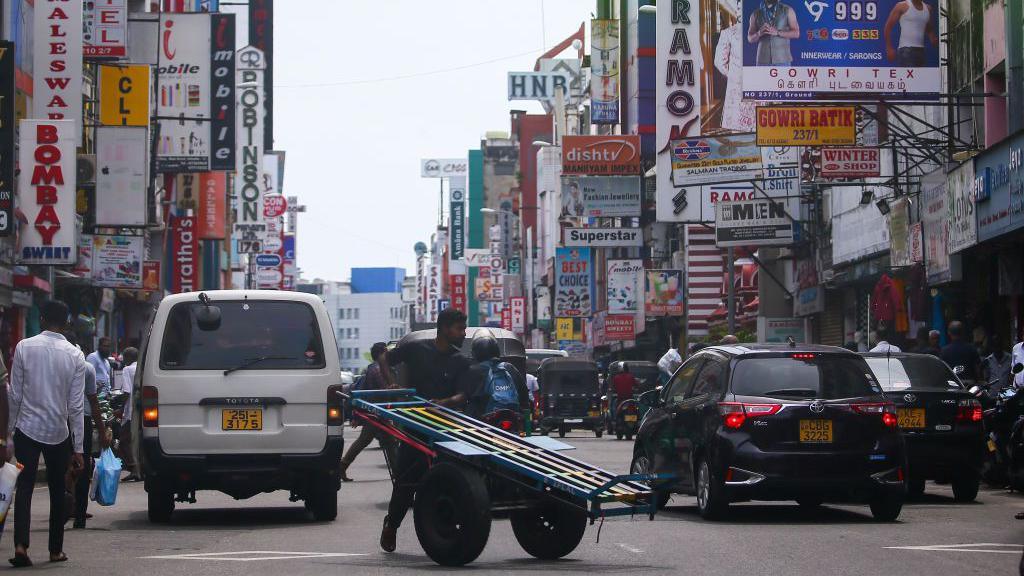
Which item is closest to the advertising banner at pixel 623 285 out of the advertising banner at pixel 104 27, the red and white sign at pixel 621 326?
the red and white sign at pixel 621 326

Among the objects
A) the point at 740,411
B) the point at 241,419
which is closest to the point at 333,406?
the point at 241,419

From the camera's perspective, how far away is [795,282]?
142 ft

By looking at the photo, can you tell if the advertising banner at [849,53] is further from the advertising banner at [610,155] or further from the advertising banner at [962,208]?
the advertising banner at [610,155]

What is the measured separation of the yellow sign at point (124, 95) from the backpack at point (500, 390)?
24.2 m

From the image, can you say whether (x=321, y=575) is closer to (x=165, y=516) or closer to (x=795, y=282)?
(x=165, y=516)

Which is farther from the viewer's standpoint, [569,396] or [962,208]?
[569,396]

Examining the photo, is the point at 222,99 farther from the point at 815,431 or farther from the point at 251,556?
the point at 251,556

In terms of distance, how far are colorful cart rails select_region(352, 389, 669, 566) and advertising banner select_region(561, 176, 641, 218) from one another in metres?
44.3

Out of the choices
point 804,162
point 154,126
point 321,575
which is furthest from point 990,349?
point 154,126

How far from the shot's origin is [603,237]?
56188 millimetres

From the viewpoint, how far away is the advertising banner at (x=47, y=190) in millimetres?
27359

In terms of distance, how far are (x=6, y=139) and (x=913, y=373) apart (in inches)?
467

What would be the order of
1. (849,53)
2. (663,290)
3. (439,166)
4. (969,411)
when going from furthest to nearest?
(439,166) < (663,290) < (849,53) < (969,411)

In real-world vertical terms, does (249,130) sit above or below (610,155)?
above
